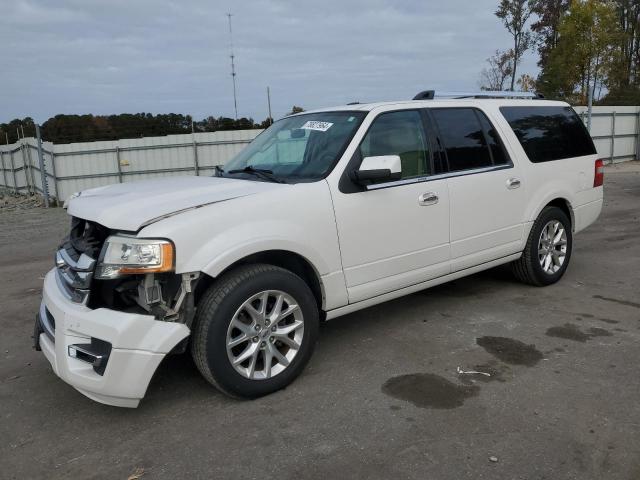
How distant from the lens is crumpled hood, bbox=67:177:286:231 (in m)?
3.24

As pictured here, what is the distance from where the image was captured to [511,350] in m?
4.11

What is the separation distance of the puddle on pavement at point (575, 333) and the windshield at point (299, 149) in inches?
86.7

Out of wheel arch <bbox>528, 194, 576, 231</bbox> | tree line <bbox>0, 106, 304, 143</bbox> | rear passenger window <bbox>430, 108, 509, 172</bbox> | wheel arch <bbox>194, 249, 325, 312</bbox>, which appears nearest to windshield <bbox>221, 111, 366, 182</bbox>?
wheel arch <bbox>194, 249, 325, 312</bbox>

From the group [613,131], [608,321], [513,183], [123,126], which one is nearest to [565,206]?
[513,183]

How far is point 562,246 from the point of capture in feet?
18.8

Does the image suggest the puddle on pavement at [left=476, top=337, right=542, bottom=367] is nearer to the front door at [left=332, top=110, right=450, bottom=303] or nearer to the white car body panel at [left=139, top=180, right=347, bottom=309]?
the front door at [left=332, top=110, right=450, bottom=303]

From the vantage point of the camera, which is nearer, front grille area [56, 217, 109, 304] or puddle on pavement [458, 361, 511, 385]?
front grille area [56, 217, 109, 304]

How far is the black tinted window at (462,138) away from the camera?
4.62 m

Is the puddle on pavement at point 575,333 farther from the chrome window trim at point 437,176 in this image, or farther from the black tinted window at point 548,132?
the black tinted window at point 548,132

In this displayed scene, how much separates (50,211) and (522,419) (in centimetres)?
1521

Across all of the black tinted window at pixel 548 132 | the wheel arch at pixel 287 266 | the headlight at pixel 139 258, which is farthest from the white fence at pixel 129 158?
the headlight at pixel 139 258

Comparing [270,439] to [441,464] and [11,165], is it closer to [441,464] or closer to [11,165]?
[441,464]

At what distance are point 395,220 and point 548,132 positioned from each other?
2437 millimetres

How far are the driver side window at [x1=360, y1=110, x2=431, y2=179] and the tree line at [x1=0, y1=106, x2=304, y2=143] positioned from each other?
11824 millimetres
